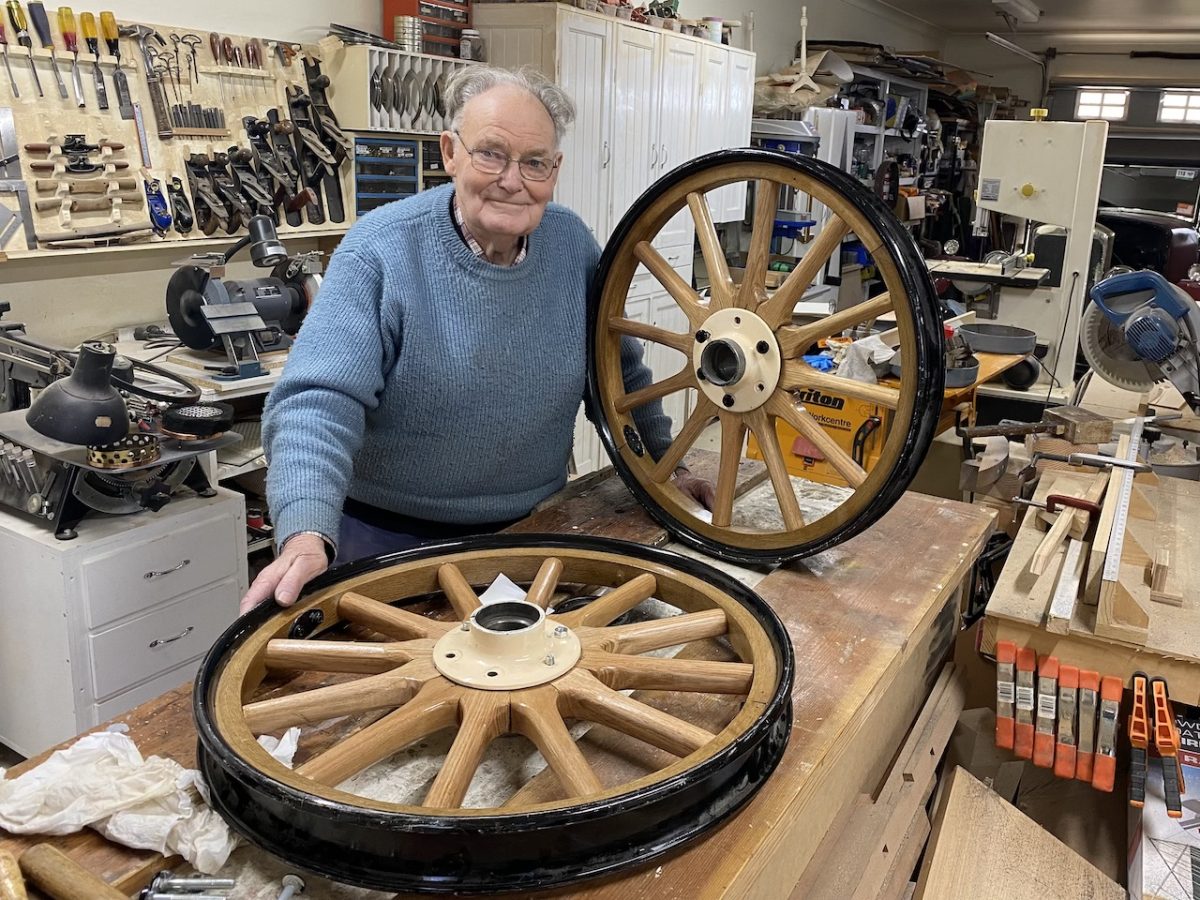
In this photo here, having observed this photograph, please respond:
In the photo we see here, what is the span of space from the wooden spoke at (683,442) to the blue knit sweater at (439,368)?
0.16 meters

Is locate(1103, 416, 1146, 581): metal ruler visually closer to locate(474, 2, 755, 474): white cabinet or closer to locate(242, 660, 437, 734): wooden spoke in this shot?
locate(242, 660, 437, 734): wooden spoke

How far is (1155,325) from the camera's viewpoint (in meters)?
2.60

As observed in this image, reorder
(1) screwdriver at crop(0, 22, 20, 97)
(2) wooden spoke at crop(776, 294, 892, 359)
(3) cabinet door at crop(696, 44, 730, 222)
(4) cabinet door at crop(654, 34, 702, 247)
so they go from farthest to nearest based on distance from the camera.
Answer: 1. (3) cabinet door at crop(696, 44, 730, 222)
2. (4) cabinet door at crop(654, 34, 702, 247)
3. (1) screwdriver at crop(0, 22, 20, 97)
4. (2) wooden spoke at crop(776, 294, 892, 359)

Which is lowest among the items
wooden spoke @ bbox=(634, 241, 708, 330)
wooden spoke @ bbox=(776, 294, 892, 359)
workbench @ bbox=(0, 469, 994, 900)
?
workbench @ bbox=(0, 469, 994, 900)

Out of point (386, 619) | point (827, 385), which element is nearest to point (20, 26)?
point (386, 619)

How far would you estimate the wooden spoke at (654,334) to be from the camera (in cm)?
156

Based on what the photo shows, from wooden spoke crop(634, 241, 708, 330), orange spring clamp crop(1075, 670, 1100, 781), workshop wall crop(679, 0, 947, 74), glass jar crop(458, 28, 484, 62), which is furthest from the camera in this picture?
workshop wall crop(679, 0, 947, 74)

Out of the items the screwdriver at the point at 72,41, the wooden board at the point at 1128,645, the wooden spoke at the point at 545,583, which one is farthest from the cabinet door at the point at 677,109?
the wooden spoke at the point at 545,583

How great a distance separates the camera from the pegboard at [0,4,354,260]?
2848 millimetres

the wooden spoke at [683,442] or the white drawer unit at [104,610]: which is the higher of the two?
the wooden spoke at [683,442]

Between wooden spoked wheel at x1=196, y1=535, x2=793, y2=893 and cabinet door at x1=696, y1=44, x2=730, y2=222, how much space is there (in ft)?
13.6

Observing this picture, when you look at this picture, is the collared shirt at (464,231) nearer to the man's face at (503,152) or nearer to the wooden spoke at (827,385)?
the man's face at (503,152)

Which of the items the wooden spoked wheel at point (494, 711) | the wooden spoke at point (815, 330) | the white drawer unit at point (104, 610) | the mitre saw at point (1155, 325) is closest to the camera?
the wooden spoked wheel at point (494, 711)

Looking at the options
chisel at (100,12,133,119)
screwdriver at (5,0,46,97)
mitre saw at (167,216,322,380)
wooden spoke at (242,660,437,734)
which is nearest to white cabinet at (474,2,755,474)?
mitre saw at (167,216,322,380)
